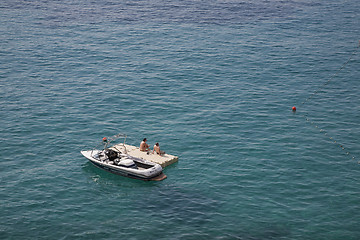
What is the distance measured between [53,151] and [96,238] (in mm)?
15882

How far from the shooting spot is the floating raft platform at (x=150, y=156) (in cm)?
4481

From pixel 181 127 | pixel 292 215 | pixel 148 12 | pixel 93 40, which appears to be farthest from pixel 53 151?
pixel 148 12

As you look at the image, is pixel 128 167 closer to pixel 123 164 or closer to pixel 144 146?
pixel 123 164

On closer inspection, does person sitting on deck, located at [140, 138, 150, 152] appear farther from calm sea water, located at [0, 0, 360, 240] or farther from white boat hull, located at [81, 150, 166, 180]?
calm sea water, located at [0, 0, 360, 240]

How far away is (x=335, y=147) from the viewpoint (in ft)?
157

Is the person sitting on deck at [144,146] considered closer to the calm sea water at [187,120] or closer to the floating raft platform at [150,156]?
the floating raft platform at [150,156]

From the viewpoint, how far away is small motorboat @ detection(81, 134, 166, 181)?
42.2 meters

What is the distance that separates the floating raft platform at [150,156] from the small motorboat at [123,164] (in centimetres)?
82

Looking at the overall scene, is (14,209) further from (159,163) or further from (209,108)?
(209,108)

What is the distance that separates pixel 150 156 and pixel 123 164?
3.53 m

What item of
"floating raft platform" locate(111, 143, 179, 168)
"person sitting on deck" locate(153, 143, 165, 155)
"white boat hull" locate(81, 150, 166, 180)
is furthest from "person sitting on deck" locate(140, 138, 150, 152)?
"white boat hull" locate(81, 150, 166, 180)

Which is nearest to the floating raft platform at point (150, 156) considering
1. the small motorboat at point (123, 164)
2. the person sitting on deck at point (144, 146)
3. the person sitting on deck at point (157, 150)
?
the person sitting on deck at point (157, 150)

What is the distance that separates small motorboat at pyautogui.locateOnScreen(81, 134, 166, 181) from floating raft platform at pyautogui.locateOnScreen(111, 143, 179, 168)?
82 cm

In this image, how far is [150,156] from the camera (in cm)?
4572
